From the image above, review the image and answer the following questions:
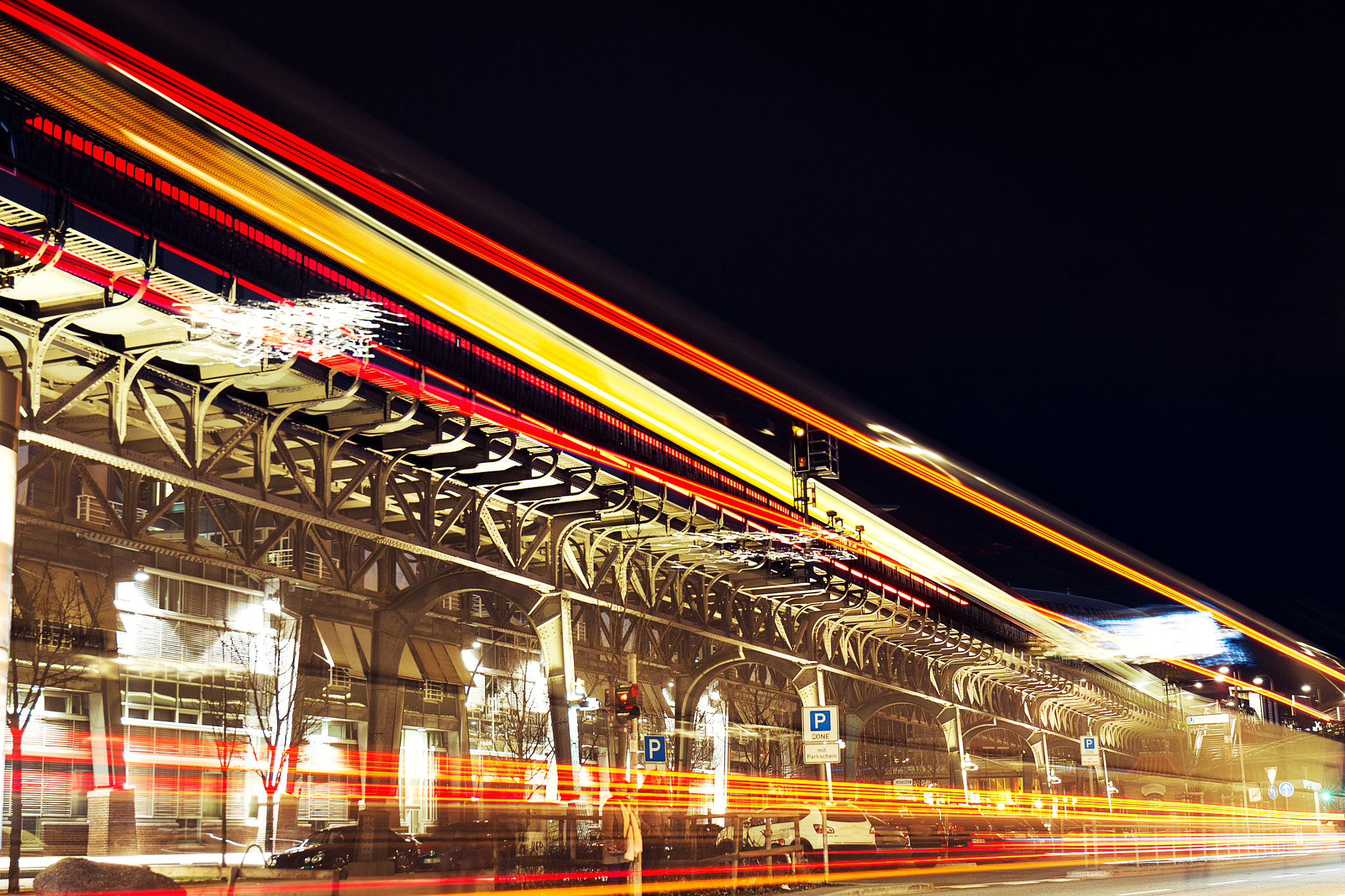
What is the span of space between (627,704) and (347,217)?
1228 cm

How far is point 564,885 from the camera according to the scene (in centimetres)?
2423

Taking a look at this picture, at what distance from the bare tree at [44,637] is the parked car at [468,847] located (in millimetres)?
9844

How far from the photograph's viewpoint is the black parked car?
29375mm

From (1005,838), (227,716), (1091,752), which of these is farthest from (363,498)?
(1005,838)

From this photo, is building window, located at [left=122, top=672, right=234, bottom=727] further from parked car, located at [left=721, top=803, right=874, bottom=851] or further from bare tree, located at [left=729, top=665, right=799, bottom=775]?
bare tree, located at [left=729, top=665, right=799, bottom=775]

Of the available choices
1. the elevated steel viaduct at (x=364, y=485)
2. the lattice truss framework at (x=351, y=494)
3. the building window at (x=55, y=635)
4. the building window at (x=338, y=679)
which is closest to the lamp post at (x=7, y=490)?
the elevated steel viaduct at (x=364, y=485)

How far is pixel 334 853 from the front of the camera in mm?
29969

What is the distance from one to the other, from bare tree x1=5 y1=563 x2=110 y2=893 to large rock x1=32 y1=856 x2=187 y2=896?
653 inches

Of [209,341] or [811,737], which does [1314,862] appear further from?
[209,341]

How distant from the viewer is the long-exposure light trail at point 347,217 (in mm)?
13992

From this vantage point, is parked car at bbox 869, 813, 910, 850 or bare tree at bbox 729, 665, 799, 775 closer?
parked car at bbox 869, 813, 910, 850

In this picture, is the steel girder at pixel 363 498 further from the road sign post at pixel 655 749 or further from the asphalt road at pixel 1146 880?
the asphalt road at pixel 1146 880

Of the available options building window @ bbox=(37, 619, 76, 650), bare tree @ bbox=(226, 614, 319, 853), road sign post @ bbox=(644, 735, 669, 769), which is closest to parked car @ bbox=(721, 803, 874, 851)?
road sign post @ bbox=(644, 735, 669, 769)

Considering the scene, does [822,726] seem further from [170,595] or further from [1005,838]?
[1005,838]
